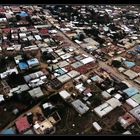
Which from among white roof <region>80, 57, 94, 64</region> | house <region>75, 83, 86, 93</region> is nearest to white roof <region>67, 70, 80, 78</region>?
house <region>75, 83, 86, 93</region>

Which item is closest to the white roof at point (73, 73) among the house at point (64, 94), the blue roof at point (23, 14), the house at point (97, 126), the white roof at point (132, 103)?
the house at point (64, 94)

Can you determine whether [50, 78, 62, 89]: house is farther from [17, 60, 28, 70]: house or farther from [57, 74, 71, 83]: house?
[17, 60, 28, 70]: house

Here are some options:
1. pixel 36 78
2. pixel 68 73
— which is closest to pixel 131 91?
pixel 68 73

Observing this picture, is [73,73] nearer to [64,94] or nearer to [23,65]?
[64,94]

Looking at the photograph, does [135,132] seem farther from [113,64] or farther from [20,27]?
[20,27]

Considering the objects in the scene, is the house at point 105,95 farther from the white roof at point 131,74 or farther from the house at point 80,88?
the white roof at point 131,74
